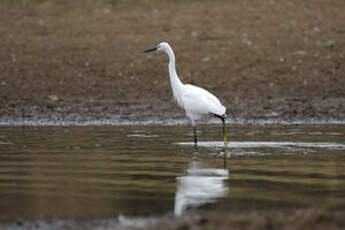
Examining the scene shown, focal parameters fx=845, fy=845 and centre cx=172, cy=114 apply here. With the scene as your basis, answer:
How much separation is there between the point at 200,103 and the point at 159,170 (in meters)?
3.61

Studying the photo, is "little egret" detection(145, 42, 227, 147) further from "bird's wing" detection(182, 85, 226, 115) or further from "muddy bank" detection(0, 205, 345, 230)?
"muddy bank" detection(0, 205, 345, 230)

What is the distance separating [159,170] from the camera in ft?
30.9

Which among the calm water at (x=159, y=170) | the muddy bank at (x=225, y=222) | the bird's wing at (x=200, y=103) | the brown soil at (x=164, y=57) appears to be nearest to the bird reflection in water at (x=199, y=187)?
the calm water at (x=159, y=170)

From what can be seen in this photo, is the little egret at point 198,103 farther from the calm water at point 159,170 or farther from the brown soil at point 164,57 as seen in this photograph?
the brown soil at point 164,57

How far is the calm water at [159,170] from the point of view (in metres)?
7.25

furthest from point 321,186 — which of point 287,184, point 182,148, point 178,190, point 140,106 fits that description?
point 140,106

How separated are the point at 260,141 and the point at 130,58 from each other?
765 cm

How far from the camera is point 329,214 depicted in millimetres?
6309

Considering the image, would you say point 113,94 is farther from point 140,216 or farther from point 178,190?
point 140,216

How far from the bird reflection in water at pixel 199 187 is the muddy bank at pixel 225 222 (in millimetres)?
422

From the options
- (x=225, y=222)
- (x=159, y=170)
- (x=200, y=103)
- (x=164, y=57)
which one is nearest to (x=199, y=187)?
(x=159, y=170)

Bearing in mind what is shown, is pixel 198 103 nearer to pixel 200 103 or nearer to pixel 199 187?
pixel 200 103

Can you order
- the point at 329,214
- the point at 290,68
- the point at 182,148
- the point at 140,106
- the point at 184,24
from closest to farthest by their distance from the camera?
the point at 329,214, the point at 182,148, the point at 140,106, the point at 290,68, the point at 184,24

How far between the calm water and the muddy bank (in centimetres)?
28
